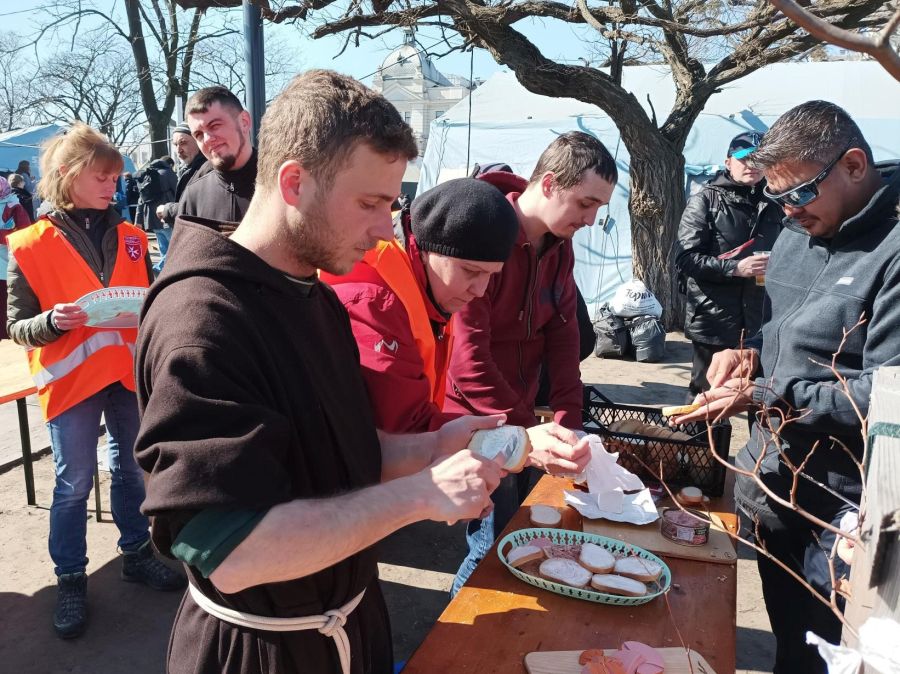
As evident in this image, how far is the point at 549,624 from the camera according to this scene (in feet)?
4.97

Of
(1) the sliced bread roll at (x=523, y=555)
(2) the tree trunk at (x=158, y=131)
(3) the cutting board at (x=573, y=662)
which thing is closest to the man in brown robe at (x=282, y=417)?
(3) the cutting board at (x=573, y=662)

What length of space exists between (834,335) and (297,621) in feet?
5.02

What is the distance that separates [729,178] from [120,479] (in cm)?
375

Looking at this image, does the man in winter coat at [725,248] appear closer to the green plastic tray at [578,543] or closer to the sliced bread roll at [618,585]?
the green plastic tray at [578,543]

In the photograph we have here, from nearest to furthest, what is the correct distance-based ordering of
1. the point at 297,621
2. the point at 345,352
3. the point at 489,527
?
the point at 297,621, the point at 345,352, the point at 489,527

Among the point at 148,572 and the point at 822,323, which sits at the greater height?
the point at 822,323

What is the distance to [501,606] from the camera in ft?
5.15

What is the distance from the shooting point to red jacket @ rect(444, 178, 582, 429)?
235 centimetres

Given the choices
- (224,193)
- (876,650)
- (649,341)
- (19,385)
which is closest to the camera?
(876,650)

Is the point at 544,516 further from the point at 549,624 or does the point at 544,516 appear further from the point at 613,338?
the point at 613,338

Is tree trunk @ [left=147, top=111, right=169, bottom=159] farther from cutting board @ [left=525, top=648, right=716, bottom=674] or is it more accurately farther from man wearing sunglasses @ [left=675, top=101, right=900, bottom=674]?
cutting board @ [left=525, top=648, right=716, bottom=674]

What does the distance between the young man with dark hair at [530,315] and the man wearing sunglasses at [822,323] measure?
2.16 feet

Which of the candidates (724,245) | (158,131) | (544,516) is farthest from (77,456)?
(158,131)

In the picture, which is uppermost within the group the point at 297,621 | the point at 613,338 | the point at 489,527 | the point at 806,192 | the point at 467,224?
the point at 806,192
